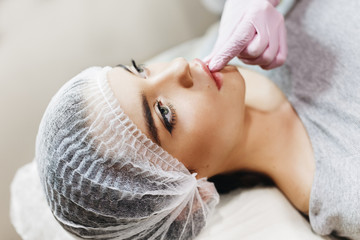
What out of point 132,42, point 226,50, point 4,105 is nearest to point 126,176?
point 226,50

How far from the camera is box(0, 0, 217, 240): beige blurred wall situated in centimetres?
154

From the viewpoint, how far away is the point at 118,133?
89 cm

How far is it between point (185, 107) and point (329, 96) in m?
0.55

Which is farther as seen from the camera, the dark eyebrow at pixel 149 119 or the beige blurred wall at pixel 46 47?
the beige blurred wall at pixel 46 47

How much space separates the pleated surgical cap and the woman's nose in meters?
0.16

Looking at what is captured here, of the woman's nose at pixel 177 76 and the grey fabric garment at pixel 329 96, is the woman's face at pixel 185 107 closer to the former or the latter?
the woman's nose at pixel 177 76

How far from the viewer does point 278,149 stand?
1.18 m

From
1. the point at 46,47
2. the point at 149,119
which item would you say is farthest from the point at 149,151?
the point at 46,47

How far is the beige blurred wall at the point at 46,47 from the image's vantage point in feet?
5.04

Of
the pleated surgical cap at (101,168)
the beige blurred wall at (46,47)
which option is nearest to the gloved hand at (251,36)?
the pleated surgical cap at (101,168)

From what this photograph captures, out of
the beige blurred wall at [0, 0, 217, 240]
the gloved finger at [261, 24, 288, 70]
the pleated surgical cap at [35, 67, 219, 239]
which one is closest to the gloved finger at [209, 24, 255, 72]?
the gloved finger at [261, 24, 288, 70]

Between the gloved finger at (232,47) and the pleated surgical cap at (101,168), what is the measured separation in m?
0.33

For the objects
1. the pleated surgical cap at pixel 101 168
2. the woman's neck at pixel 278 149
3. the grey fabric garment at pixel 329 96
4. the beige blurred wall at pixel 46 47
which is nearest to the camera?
the pleated surgical cap at pixel 101 168

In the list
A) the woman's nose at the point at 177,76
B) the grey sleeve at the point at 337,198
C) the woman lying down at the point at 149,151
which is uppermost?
the woman's nose at the point at 177,76
